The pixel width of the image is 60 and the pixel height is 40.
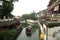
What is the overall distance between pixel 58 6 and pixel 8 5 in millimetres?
8431

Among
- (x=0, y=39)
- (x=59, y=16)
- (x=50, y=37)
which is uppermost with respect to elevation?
(x=59, y=16)

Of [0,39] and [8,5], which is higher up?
[8,5]

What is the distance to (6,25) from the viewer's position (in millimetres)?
21453

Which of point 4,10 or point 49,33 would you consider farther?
point 4,10

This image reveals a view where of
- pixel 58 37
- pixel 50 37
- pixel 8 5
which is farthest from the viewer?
pixel 8 5

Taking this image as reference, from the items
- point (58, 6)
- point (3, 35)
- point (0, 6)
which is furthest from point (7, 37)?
point (58, 6)

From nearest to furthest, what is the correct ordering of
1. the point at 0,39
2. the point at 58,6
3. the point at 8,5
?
the point at 58,6, the point at 0,39, the point at 8,5

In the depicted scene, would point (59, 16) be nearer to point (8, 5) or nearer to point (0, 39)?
point (0, 39)

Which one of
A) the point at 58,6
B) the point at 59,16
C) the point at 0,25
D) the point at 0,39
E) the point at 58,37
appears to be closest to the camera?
the point at 58,37

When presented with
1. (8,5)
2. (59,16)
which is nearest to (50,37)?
(59,16)

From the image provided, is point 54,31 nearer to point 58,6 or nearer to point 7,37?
point 58,6

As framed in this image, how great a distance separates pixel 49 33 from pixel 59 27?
64 centimetres

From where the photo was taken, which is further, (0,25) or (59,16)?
(0,25)

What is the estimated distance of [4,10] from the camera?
2288 centimetres
